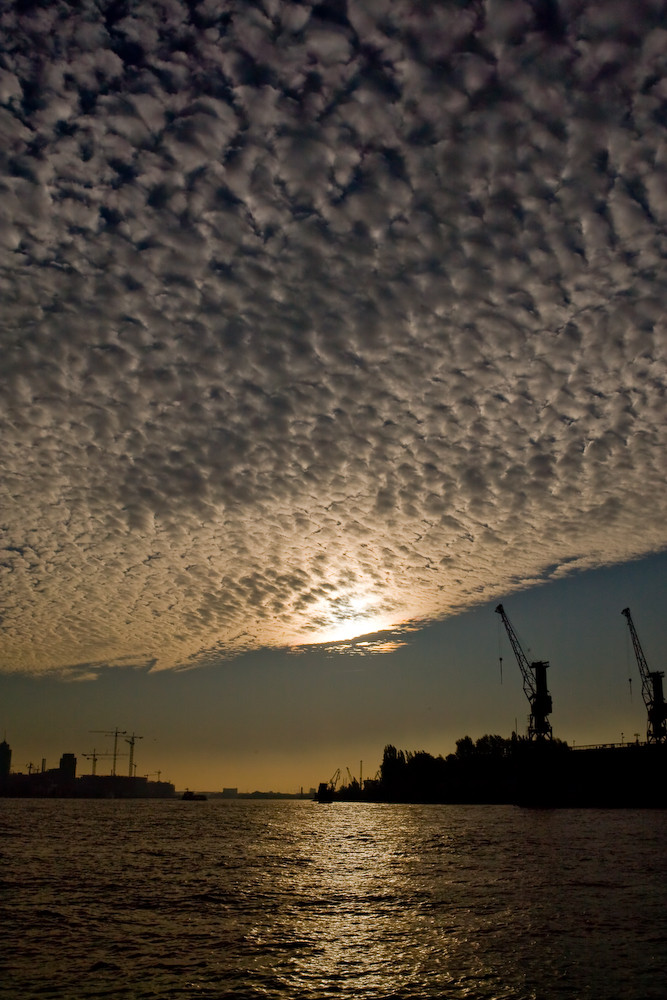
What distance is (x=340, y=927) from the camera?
29047 millimetres

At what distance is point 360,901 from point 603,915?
11798 millimetres

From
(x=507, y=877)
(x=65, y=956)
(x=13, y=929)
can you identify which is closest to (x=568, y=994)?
(x=65, y=956)

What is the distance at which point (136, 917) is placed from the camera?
3142 cm

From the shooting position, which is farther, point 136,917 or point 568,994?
point 136,917

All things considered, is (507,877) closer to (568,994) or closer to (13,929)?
(568,994)

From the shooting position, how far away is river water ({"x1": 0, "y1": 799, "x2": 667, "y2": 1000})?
68.9 ft

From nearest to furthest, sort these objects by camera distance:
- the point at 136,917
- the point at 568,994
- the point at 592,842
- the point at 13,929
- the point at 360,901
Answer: the point at 568,994
the point at 13,929
the point at 136,917
the point at 360,901
the point at 592,842

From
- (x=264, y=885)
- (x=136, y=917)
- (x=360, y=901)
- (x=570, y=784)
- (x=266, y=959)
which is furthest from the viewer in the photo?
(x=570, y=784)

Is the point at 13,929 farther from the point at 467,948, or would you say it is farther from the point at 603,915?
the point at 603,915

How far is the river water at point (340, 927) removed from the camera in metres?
21.0

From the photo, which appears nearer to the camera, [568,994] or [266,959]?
[568,994]

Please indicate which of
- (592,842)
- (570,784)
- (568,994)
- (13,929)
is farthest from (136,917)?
(570,784)

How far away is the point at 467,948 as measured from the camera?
24.9 meters

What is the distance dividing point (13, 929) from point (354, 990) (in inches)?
662
